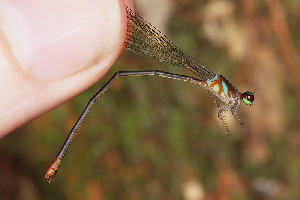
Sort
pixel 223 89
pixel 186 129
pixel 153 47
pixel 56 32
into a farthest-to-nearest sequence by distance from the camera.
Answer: pixel 186 129 < pixel 153 47 < pixel 223 89 < pixel 56 32

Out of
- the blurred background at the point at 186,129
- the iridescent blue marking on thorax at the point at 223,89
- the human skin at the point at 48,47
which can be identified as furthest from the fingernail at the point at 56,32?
the blurred background at the point at 186,129

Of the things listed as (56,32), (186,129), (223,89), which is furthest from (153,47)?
(186,129)

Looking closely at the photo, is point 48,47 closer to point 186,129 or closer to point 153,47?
point 153,47

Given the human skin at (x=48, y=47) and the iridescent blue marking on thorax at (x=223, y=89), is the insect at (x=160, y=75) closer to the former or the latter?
the iridescent blue marking on thorax at (x=223, y=89)

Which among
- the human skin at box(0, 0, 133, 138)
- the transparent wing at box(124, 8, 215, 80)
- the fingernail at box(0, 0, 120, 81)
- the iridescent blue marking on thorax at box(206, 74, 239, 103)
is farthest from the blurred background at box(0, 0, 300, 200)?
the fingernail at box(0, 0, 120, 81)

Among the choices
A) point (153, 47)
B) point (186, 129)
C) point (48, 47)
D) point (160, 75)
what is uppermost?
point (186, 129)

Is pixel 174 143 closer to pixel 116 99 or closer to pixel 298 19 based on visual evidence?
pixel 116 99

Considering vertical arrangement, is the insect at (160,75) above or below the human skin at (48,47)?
above
